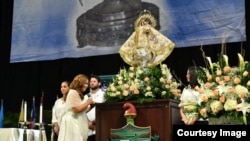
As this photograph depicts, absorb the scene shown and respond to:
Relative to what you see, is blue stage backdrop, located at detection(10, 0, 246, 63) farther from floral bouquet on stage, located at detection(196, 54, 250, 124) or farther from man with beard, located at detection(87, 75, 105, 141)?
floral bouquet on stage, located at detection(196, 54, 250, 124)

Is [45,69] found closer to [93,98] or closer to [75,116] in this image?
[93,98]

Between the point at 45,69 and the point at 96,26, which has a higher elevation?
the point at 96,26

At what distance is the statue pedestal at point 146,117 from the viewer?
2.95m

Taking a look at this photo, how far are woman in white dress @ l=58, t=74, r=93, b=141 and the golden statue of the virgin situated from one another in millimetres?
424

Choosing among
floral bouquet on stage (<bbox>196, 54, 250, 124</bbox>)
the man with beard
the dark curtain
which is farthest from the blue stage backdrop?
floral bouquet on stage (<bbox>196, 54, 250, 124</bbox>)

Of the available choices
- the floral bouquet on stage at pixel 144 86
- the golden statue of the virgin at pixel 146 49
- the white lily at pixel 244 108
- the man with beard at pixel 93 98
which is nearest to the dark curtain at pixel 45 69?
the man with beard at pixel 93 98

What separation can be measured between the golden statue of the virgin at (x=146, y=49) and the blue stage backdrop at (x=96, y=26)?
6.08ft

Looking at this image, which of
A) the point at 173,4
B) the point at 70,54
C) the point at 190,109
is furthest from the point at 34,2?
the point at 190,109

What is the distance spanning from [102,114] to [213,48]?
2.69m

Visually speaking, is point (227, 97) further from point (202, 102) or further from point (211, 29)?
point (211, 29)

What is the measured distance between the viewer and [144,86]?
3.14 meters

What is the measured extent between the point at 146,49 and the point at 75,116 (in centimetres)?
77

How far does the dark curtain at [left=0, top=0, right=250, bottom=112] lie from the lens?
5.72 meters

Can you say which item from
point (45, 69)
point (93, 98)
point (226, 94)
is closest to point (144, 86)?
point (226, 94)
